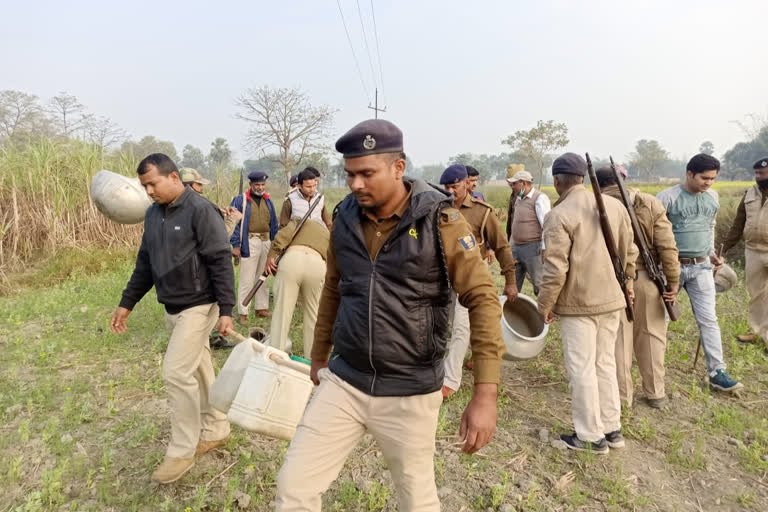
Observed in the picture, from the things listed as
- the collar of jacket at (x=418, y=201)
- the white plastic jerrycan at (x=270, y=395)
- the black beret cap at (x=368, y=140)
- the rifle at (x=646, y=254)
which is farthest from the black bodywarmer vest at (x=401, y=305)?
the rifle at (x=646, y=254)

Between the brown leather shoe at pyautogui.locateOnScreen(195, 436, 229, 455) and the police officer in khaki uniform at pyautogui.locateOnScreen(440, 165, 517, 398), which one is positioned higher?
the police officer in khaki uniform at pyautogui.locateOnScreen(440, 165, 517, 398)

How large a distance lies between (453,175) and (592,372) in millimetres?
2011

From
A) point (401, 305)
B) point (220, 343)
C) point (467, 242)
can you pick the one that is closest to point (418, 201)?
point (467, 242)

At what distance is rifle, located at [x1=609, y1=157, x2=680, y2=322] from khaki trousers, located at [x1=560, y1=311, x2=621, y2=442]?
747mm

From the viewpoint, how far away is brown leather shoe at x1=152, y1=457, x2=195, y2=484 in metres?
2.84

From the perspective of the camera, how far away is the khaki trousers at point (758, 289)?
516 centimetres

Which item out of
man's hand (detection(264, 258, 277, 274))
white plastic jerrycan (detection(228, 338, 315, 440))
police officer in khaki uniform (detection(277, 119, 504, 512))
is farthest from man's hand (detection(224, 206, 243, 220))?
police officer in khaki uniform (detection(277, 119, 504, 512))

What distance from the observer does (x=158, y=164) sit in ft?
9.50

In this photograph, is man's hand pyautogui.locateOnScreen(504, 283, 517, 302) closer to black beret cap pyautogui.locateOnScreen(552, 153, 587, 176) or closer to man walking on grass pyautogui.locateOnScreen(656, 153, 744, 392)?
black beret cap pyautogui.locateOnScreen(552, 153, 587, 176)

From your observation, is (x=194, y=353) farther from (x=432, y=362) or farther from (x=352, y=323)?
(x=432, y=362)

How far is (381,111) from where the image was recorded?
2402cm

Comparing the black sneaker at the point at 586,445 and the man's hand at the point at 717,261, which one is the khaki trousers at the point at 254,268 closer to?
the black sneaker at the point at 586,445

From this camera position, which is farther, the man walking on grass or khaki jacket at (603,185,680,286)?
the man walking on grass

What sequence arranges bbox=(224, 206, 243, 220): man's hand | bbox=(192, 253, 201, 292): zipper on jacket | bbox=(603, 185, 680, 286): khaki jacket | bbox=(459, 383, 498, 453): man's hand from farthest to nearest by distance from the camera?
bbox=(224, 206, 243, 220): man's hand
bbox=(603, 185, 680, 286): khaki jacket
bbox=(192, 253, 201, 292): zipper on jacket
bbox=(459, 383, 498, 453): man's hand
